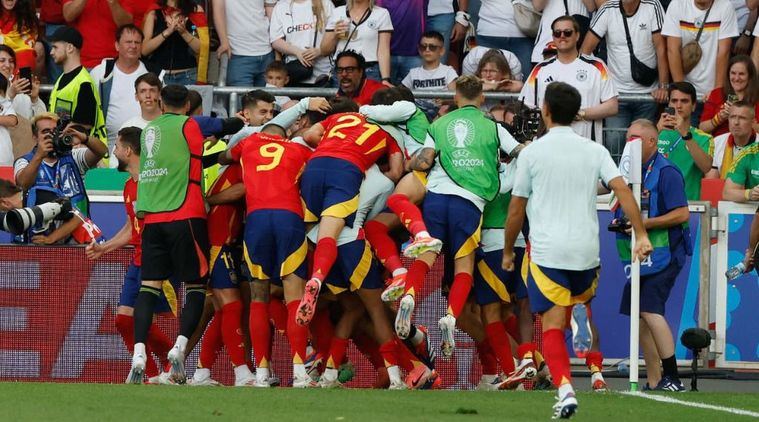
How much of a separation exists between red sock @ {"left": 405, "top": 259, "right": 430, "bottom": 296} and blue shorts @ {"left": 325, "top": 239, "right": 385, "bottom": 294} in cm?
34

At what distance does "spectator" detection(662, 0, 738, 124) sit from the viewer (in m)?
17.3

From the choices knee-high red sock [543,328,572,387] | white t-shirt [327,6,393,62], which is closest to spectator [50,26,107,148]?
white t-shirt [327,6,393,62]

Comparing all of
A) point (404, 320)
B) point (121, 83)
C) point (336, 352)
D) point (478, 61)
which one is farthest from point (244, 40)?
point (404, 320)

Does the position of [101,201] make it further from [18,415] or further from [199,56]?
[18,415]

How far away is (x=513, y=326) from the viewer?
1345 cm

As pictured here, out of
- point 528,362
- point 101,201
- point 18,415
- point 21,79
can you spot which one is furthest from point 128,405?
point 21,79

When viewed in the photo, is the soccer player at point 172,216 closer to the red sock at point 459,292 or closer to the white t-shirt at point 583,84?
the red sock at point 459,292

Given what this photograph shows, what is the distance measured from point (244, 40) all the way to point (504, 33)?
2.98m

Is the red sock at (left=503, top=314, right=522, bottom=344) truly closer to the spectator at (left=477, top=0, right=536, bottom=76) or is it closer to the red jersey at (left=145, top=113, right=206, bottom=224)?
the red jersey at (left=145, top=113, right=206, bottom=224)

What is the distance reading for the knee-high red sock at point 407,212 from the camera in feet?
39.3

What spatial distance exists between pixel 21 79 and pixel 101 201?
2549mm

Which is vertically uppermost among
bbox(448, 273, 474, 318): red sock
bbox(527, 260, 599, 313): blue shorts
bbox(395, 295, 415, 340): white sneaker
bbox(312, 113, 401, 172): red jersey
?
bbox(312, 113, 401, 172): red jersey

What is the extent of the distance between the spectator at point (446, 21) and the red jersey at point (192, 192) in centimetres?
595

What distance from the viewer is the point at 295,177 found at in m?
12.5
